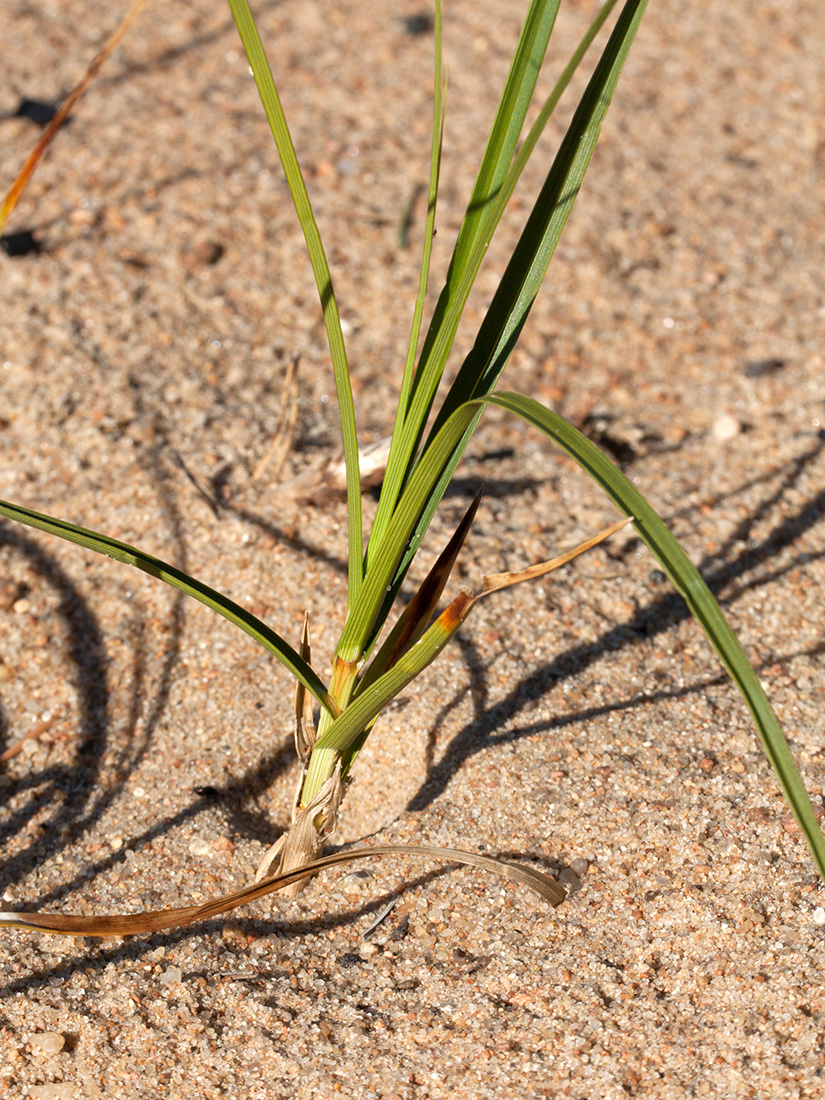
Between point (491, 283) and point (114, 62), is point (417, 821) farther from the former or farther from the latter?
point (114, 62)

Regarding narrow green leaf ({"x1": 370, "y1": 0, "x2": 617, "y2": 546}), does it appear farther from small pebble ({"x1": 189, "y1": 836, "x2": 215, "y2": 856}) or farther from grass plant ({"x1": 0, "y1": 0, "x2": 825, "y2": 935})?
small pebble ({"x1": 189, "y1": 836, "x2": 215, "y2": 856})

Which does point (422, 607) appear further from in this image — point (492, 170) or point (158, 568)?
point (492, 170)

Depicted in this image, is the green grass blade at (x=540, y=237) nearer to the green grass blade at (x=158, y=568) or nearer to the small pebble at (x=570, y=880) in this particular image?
the green grass blade at (x=158, y=568)

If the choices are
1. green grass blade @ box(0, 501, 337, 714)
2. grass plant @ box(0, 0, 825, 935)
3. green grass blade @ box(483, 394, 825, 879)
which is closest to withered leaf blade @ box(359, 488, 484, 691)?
grass plant @ box(0, 0, 825, 935)

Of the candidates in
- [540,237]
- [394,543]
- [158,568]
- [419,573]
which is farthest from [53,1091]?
[540,237]

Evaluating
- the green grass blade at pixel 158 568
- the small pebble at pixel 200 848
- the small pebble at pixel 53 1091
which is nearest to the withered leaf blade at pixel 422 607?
the green grass blade at pixel 158 568

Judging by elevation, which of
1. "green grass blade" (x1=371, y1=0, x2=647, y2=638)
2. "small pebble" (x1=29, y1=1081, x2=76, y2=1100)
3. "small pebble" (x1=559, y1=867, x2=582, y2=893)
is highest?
"green grass blade" (x1=371, y1=0, x2=647, y2=638)

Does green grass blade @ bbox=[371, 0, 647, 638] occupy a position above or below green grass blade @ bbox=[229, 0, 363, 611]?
above

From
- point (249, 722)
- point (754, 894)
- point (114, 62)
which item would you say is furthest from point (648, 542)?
point (114, 62)
